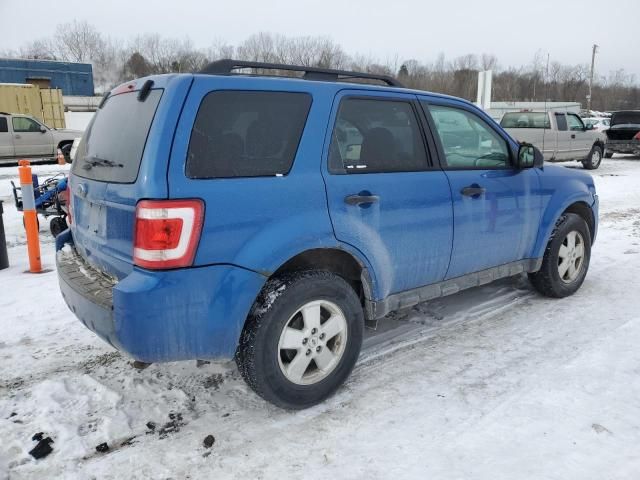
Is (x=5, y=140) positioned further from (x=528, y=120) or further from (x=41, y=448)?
(x=41, y=448)

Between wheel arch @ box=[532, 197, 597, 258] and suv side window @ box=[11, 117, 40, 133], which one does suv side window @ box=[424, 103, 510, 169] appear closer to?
wheel arch @ box=[532, 197, 597, 258]

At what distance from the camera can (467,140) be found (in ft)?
13.2

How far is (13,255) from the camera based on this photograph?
21.6 feet

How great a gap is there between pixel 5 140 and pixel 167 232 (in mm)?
17684

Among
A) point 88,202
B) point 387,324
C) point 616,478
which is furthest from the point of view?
point 387,324

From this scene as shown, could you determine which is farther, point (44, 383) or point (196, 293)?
point (44, 383)

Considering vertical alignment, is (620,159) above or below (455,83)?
below

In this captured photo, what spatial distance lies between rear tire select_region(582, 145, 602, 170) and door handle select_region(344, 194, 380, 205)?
636 inches

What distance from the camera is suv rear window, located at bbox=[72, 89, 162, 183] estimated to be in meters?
2.72

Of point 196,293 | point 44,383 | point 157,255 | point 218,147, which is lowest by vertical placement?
point 44,383

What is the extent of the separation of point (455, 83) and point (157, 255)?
78474 mm

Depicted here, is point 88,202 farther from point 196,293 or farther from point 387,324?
point 387,324

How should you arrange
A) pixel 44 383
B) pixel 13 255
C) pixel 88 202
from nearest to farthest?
pixel 88 202 < pixel 44 383 < pixel 13 255

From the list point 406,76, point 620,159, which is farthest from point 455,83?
point 620,159
